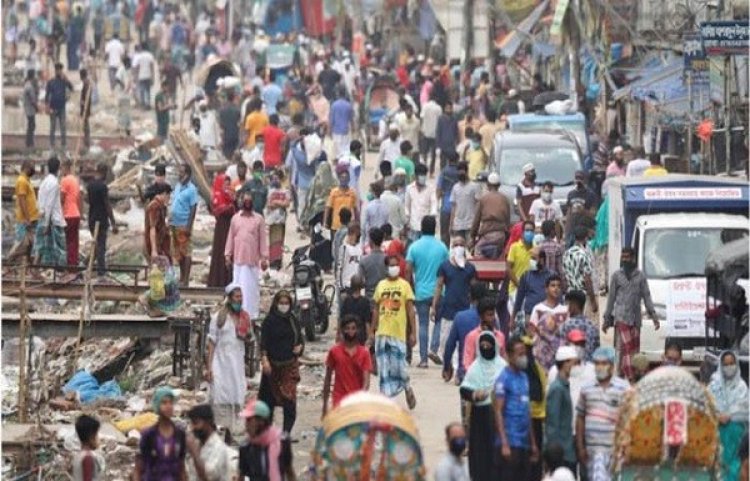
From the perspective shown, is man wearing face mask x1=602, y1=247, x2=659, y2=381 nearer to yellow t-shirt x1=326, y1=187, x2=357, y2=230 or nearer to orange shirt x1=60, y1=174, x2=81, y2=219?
yellow t-shirt x1=326, y1=187, x2=357, y2=230

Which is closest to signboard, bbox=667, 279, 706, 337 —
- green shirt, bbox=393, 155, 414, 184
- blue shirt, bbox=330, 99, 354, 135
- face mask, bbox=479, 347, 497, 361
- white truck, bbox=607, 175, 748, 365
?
white truck, bbox=607, 175, 748, 365

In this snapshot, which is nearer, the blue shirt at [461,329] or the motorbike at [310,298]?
the blue shirt at [461,329]

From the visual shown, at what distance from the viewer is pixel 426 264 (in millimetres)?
27000

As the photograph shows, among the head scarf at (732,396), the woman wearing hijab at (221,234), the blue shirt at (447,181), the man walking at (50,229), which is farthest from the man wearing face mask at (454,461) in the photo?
the blue shirt at (447,181)

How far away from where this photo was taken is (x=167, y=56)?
2549 inches

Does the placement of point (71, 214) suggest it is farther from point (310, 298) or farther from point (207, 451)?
point (207, 451)

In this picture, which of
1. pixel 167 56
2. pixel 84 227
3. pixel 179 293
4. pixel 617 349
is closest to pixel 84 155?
pixel 84 227

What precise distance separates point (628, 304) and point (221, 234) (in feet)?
26.7

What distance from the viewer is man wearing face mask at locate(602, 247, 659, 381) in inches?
993

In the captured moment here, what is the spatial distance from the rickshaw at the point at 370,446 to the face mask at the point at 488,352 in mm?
2528

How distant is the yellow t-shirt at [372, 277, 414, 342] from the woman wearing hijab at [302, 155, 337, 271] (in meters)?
6.91

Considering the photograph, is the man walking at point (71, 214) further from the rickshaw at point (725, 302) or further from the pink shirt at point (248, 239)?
the rickshaw at point (725, 302)

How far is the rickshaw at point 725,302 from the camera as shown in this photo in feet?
75.9

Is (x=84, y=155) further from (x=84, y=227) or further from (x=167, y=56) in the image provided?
(x=167, y=56)
